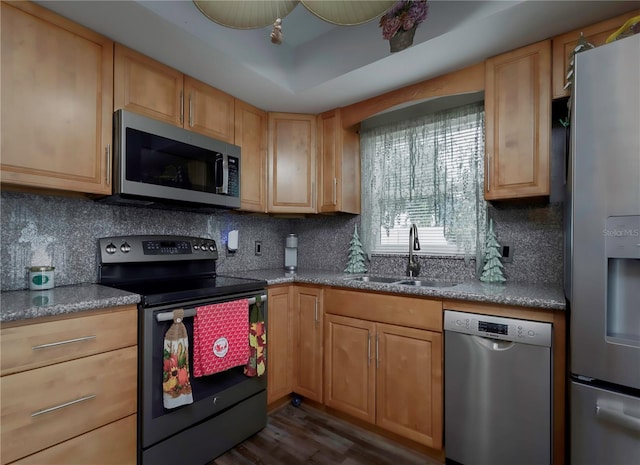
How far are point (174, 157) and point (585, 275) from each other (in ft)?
6.68

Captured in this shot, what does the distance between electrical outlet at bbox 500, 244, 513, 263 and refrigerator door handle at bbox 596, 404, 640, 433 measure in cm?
92

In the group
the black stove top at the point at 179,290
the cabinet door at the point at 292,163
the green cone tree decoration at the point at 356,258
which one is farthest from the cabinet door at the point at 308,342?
the cabinet door at the point at 292,163

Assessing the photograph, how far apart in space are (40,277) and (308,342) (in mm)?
1528

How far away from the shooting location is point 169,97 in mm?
1907

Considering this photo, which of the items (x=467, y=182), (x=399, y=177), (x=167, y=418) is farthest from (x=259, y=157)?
(x=167, y=418)

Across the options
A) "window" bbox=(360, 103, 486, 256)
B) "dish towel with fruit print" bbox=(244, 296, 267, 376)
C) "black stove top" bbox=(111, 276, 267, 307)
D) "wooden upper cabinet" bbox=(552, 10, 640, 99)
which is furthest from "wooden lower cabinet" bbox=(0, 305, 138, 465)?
"wooden upper cabinet" bbox=(552, 10, 640, 99)

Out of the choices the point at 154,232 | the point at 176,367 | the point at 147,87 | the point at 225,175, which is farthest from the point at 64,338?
the point at 147,87

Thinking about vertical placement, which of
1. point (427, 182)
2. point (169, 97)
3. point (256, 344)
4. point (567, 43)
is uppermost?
point (567, 43)

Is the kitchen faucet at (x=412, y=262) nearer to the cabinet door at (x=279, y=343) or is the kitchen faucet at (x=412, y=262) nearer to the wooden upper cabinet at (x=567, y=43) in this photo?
the cabinet door at (x=279, y=343)

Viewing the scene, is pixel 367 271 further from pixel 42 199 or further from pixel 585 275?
pixel 42 199

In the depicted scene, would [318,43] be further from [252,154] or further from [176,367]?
[176,367]

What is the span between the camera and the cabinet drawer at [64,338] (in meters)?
1.12

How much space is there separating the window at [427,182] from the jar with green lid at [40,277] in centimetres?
199

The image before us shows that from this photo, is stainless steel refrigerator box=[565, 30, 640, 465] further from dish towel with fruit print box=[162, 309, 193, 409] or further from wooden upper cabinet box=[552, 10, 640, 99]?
dish towel with fruit print box=[162, 309, 193, 409]
